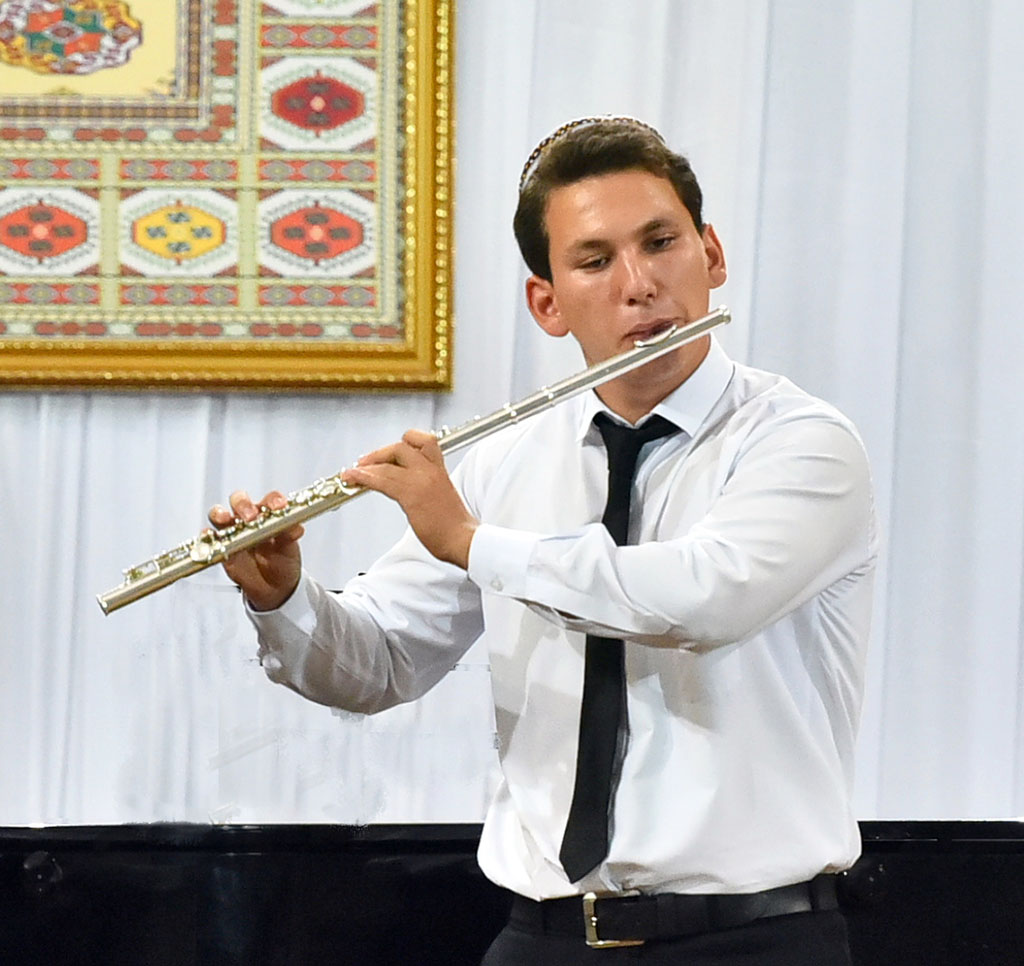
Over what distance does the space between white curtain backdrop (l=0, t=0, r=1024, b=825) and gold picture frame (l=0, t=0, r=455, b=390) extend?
60mm

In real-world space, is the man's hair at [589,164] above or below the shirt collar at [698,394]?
above

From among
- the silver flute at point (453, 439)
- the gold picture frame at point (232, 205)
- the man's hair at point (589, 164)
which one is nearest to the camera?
the silver flute at point (453, 439)

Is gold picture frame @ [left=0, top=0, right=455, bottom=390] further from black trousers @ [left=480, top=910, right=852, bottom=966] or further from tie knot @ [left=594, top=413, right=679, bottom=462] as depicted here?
black trousers @ [left=480, top=910, right=852, bottom=966]

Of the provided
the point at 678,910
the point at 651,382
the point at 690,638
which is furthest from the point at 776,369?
the point at 678,910

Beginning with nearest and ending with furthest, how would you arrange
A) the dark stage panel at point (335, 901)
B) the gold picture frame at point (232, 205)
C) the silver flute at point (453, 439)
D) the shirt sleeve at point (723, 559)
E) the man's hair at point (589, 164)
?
the shirt sleeve at point (723, 559) → the silver flute at point (453, 439) → the man's hair at point (589, 164) → the dark stage panel at point (335, 901) → the gold picture frame at point (232, 205)

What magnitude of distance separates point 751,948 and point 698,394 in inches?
22.5

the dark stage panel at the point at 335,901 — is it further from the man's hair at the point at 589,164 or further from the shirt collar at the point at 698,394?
the man's hair at the point at 589,164

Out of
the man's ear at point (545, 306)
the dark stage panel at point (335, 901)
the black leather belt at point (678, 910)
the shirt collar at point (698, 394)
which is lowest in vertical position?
the dark stage panel at point (335, 901)

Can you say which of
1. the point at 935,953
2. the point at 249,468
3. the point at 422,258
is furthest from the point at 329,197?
the point at 935,953

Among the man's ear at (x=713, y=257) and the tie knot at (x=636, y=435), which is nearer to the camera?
the tie knot at (x=636, y=435)

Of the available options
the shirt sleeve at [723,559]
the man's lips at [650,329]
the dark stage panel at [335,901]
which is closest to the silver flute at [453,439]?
the man's lips at [650,329]

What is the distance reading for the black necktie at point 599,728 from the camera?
140 centimetres

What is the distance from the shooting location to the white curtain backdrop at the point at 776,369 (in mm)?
2105

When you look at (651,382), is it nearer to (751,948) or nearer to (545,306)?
(545,306)
